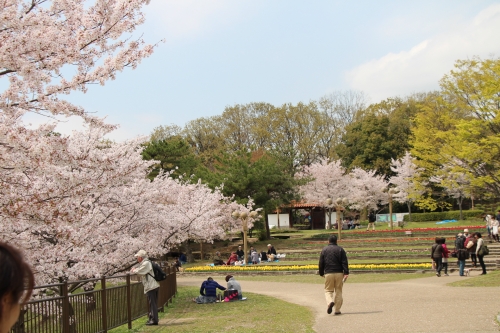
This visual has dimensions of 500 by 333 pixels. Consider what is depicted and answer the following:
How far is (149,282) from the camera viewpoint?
11.9 metres

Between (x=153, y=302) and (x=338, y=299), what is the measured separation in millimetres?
3874

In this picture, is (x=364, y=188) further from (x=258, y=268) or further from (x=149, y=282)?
(x=149, y=282)

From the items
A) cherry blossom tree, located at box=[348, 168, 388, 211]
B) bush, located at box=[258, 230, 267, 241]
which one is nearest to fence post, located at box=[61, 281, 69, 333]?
bush, located at box=[258, 230, 267, 241]

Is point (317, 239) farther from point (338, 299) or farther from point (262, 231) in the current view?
point (338, 299)

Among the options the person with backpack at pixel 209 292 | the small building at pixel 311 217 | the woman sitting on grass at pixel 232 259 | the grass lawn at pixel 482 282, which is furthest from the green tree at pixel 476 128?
the small building at pixel 311 217

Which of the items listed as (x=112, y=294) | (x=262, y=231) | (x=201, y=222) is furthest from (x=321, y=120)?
A: (x=112, y=294)

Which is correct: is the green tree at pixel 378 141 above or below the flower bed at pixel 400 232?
above

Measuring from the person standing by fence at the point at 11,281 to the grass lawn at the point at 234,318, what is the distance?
8.17 metres

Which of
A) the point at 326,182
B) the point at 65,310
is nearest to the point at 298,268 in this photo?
the point at 65,310

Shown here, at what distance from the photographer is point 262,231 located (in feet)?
142

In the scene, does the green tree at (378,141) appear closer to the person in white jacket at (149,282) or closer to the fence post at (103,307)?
the person in white jacket at (149,282)

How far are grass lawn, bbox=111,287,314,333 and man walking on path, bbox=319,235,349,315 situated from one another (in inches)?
23.8

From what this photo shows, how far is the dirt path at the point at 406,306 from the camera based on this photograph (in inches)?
378

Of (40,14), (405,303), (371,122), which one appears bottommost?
(405,303)
